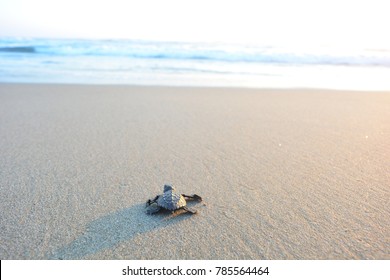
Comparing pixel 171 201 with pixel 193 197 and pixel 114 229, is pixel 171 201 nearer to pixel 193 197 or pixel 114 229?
pixel 193 197

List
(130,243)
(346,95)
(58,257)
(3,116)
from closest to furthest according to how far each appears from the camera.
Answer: (58,257), (130,243), (3,116), (346,95)

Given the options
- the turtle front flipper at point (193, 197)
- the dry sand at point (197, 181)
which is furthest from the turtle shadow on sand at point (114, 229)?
the turtle front flipper at point (193, 197)

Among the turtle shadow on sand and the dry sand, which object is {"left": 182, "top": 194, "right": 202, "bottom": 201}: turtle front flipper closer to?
the dry sand

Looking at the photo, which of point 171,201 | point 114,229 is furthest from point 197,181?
→ point 114,229

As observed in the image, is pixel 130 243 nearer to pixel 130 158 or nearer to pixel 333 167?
pixel 130 158

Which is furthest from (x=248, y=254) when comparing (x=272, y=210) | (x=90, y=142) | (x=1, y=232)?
(x=90, y=142)

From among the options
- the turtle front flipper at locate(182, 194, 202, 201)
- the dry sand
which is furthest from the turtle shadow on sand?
the turtle front flipper at locate(182, 194, 202, 201)
